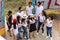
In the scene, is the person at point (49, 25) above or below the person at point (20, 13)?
below

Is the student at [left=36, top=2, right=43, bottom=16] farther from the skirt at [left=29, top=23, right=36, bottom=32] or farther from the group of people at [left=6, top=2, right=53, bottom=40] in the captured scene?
the skirt at [left=29, top=23, right=36, bottom=32]

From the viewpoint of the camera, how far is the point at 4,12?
8.52 m

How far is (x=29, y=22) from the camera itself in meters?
8.32

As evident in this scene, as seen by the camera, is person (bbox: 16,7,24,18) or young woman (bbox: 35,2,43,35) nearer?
person (bbox: 16,7,24,18)

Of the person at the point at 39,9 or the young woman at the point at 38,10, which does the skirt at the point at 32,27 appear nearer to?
the young woman at the point at 38,10

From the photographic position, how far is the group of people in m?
→ 7.94

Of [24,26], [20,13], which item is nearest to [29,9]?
[20,13]

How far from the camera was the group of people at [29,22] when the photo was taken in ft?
26.0

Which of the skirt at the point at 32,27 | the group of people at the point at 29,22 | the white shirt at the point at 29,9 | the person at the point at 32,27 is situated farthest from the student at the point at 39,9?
the skirt at the point at 32,27

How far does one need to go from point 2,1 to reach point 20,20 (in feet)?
3.59

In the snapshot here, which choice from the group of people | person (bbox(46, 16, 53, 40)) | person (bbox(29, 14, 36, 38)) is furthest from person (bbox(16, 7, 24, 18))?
person (bbox(46, 16, 53, 40))

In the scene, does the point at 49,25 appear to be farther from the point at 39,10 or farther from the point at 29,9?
the point at 29,9

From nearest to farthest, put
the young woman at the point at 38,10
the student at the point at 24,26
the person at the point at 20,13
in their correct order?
the student at the point at 24,26
the person at the point at 20,13
the young woman at the point at 38,10

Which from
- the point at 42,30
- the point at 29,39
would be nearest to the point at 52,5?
the point at 42,30
